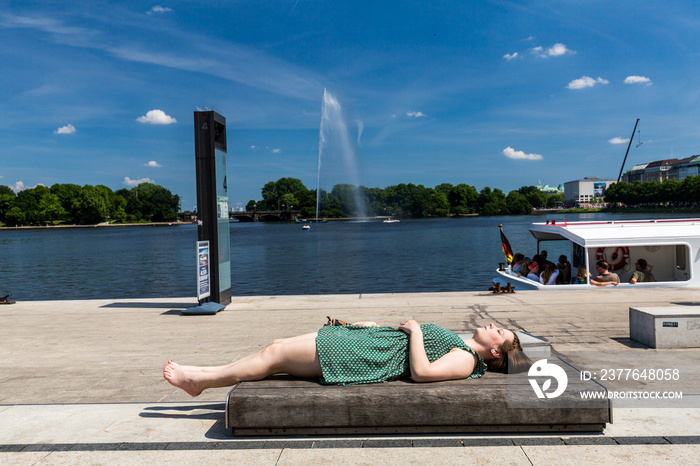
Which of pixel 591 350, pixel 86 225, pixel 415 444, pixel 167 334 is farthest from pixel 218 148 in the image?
pixel 86 225

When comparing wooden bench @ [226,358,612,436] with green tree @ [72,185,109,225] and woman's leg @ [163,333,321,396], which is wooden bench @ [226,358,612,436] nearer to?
woman's leg @ [163,333,321,396]

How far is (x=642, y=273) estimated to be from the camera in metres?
16.0

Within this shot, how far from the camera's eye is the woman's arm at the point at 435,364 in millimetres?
4113

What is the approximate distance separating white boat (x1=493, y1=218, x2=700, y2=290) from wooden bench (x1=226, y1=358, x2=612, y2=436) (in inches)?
500

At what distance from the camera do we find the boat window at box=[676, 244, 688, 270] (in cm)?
1627

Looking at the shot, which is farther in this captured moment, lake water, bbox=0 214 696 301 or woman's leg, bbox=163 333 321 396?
lake water, bbox=0 214 696 301

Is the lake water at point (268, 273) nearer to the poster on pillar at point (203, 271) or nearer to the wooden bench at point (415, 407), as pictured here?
the poster on pillar at point (203, 271)

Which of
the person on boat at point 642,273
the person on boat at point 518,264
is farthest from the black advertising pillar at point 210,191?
the person on boat at point 642,273

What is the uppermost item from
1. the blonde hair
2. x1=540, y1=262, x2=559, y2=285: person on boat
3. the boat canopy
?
the boat canopy

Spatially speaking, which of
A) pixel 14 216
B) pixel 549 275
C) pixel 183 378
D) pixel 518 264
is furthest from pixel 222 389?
pixel 14 216

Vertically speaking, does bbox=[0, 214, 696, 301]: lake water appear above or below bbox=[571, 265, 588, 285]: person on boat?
below

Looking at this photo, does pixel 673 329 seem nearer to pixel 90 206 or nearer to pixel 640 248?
pixel 640 248

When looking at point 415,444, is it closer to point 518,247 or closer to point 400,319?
point 400,319

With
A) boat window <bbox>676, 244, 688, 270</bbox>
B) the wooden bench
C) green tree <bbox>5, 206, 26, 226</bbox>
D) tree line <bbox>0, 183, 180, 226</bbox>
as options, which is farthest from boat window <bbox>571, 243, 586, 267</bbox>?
green tree <bbox>5, 206, 26, 226</bbox>
